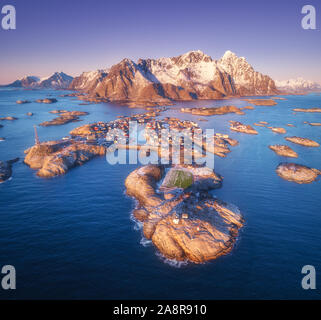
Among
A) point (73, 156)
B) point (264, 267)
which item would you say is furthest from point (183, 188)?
point (73, 156)

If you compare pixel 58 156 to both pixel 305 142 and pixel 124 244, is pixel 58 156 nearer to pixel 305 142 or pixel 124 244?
pixel 124 244

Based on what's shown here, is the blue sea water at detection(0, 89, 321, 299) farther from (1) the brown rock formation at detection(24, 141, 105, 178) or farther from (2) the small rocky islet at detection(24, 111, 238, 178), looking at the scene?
(2) the small rocky islet at detection(24, 111, 238, 178)

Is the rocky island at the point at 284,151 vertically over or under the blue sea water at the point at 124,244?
over

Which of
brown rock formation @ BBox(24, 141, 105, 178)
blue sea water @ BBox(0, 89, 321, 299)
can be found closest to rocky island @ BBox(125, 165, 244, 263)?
blue sea water @ BBox(0, 89, 321, 299)

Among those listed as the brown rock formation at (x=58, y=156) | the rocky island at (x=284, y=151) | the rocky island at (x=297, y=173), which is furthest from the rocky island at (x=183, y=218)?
the rocky island at (x=284, y=151)

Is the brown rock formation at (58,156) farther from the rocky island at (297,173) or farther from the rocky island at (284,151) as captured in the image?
the rocky island at (284,151)
